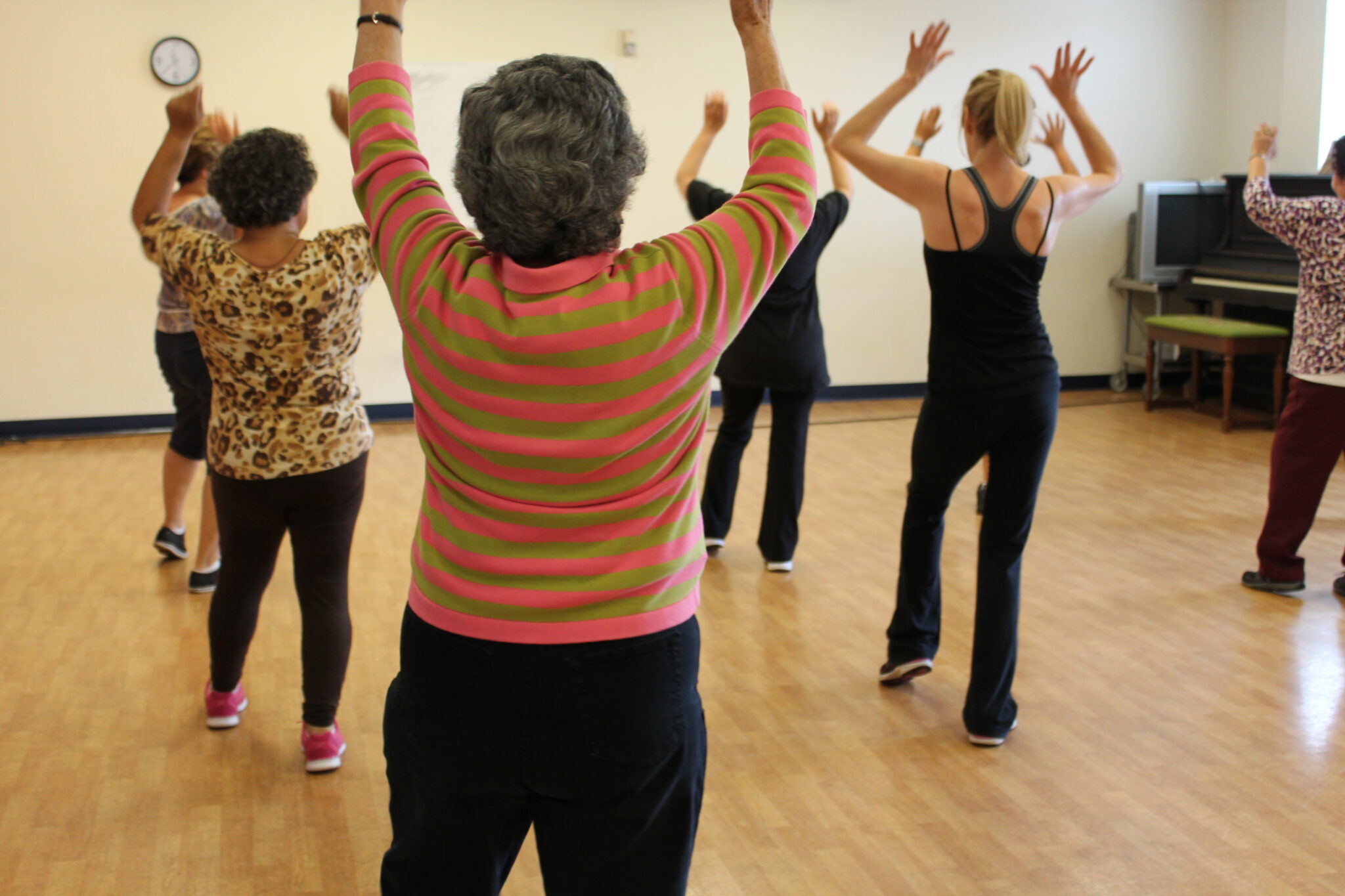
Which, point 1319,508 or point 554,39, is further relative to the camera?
point 554,39

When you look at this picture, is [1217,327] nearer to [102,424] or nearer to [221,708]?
[221,708]

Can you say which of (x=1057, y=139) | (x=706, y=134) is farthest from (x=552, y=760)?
(x=706, y=134)

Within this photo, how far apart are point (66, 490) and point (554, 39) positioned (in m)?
3.62

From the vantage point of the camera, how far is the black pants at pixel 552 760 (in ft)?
3.62

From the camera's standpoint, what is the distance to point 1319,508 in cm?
486

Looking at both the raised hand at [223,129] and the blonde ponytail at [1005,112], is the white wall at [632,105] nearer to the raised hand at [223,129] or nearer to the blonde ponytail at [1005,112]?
the raised hand at [223,129]

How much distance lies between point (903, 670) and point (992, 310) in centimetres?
99

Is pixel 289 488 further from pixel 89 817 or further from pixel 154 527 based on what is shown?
pixel 154 527

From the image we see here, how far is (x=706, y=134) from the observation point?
341 cm

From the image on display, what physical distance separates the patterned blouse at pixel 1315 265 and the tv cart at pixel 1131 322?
404 cm

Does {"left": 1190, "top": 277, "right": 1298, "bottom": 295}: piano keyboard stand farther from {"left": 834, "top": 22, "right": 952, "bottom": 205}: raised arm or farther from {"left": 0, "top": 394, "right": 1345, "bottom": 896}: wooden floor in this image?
{"left": 834, "top": 22, "right": 952, "bottom": 205}: raised arm

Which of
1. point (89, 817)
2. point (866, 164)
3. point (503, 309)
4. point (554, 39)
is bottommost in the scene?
point (89, 817)

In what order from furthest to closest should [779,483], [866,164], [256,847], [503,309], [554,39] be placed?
[554,39], [779,483], [866,164], [256,847], [503,309]

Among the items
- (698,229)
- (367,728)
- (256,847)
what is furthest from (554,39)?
(698,229)
